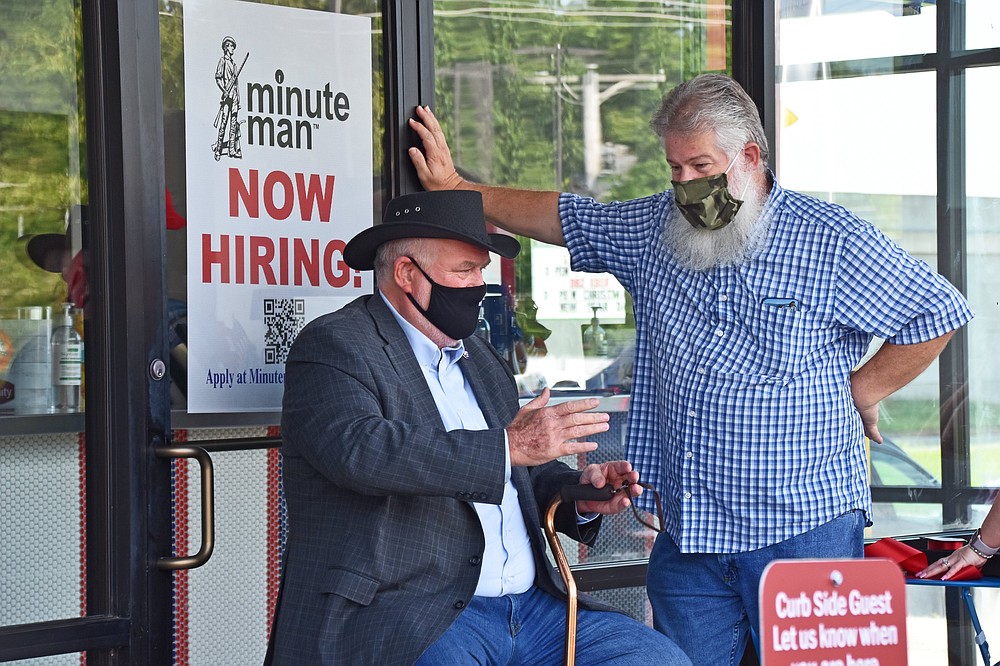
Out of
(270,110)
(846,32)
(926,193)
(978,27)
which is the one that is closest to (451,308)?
(270,110)

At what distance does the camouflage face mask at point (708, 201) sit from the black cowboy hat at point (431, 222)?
0.47 m

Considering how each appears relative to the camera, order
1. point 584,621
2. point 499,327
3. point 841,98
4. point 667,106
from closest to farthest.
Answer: point 584,621, point 667,106, point 499,327, point 841,98

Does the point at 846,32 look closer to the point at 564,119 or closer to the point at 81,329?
the point at 564,119

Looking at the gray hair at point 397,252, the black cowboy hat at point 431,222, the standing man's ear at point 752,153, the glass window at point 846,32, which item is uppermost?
the glass window at point 846,32

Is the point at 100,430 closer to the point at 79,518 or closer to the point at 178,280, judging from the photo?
the point at 79,518

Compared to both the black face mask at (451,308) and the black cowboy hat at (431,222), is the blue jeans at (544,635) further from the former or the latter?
the black cowboy hat at (431,222)

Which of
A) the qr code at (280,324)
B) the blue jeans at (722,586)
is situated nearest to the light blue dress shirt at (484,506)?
the blue jeans at (722,586)

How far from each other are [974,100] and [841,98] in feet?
1.79

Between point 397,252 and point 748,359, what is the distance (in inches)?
34.9

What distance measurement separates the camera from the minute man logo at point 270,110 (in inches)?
126

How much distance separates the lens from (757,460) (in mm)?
2861

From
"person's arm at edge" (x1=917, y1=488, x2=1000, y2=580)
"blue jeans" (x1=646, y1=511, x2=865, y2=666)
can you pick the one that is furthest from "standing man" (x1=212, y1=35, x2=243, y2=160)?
"person's arm at edge" (x1=917, y1=488, x2=1000, y2=580)

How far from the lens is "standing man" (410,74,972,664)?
285cm

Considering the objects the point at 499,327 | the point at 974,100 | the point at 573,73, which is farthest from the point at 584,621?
the point at 974,100
